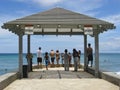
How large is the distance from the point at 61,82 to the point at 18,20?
166 inches

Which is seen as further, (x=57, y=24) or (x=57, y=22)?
(x=57, y=22)

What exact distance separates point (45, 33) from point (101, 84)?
9.72 m

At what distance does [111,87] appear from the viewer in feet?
53.4

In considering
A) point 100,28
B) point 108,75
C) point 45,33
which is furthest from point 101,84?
point 45,33

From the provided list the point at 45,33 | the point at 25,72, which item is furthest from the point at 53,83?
the point at 45,33

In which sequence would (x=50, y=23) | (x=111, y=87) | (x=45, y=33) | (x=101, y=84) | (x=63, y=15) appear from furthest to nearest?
(x=45, y=33) → (x=63, y=15) → (x=50, y=23) → (x=101, y=84) → (x=111, y=87)

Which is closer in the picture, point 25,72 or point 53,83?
point 53,83

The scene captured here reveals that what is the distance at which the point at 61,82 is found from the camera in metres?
18.3

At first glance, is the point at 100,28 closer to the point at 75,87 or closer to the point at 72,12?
the point at 72,12

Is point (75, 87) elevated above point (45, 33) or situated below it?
below

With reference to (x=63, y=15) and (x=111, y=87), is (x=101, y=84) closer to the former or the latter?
(x=111, y=87)

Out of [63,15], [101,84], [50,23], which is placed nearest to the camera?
[101,84]

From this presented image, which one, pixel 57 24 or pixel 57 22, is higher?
pixel 57 22

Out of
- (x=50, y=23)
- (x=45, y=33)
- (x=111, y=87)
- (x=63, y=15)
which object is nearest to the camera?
→ (x=111, y=87)
